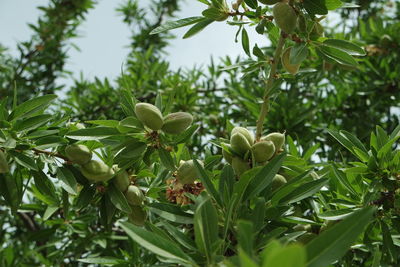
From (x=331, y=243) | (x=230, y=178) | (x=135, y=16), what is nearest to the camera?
(x=331, y=243)

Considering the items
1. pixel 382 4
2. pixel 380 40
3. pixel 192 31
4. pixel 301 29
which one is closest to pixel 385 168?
pixel 301 29

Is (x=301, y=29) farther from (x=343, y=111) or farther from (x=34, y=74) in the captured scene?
(x=34, y=74)

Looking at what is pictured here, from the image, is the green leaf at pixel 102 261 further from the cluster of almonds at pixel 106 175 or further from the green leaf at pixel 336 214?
the green leaf at pixel 336 214

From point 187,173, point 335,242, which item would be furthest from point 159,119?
point 335,242

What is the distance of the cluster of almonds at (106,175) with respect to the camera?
125 cm

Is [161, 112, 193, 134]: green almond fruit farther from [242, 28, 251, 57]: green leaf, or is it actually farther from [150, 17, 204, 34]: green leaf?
[242, 28, 251, 57]: green leaf

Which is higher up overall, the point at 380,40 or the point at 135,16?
the point at 135,16

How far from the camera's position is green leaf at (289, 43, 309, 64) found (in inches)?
50.7

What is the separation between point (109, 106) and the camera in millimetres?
3281

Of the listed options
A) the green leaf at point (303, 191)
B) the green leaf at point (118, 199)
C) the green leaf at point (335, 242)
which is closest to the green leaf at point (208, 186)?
the green leaf at point (303, 191)

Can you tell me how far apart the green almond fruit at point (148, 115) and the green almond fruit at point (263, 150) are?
0.90ft

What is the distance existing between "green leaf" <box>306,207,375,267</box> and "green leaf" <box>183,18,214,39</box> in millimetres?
951

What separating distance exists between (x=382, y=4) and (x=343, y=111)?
219cm

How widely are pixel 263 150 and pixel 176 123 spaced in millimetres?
253
